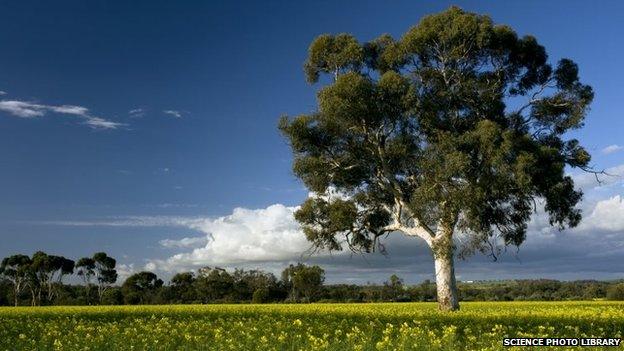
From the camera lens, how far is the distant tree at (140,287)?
103875 millimetres

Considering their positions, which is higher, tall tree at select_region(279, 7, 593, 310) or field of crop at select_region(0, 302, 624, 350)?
tall tree at select_region(279, 7, 593, 310)

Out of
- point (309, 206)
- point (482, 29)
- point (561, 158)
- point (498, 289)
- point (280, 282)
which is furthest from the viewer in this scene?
point (280, 282)

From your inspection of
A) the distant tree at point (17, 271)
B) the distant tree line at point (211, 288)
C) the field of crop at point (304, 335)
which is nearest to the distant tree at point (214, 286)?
the distant tree line at point (211, 288)

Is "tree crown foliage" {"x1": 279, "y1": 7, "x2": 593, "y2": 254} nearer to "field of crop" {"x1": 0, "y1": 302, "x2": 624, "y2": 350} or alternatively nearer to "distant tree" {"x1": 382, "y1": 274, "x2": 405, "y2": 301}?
"field of crop" {"x1": 0, "y1": 302, "x2": 624, "y2": 350}

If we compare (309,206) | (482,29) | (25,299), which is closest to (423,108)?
(482,29)

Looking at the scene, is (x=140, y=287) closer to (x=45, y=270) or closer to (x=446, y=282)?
(x=45, y=270)

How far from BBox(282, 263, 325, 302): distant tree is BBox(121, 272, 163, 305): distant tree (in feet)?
83.5

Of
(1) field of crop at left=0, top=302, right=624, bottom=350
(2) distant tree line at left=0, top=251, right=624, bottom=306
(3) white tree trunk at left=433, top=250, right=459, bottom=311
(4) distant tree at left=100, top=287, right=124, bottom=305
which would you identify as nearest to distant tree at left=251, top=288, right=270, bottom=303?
(2) distant tree line at left=0, top=251, right=624, bottom=306

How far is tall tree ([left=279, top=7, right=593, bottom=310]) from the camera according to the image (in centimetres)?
3425

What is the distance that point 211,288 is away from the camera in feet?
348

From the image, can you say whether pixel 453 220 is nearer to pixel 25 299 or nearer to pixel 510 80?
pixel 510 80

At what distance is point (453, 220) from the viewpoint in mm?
35844

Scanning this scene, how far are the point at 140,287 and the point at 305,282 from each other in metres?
34.6

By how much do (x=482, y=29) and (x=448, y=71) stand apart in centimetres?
333
